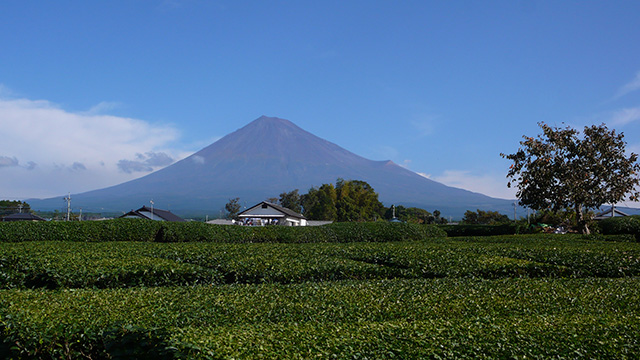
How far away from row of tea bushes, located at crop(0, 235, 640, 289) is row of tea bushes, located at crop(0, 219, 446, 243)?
19.9 ft

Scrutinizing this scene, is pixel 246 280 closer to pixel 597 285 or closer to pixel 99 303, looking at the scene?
pixel 99 303

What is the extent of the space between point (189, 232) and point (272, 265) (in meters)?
10.0

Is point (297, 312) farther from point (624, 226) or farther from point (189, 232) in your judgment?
point (624, 226)

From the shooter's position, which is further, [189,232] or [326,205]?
[326,205]

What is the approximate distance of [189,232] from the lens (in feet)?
64.2

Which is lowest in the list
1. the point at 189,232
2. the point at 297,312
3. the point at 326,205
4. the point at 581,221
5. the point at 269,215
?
the point at 297,312

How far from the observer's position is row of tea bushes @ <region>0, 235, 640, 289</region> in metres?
10.1

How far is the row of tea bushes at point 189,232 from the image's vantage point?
17969 mm

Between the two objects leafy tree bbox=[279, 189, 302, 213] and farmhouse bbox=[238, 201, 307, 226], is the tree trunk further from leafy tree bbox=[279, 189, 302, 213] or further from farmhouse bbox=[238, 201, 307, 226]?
leafy tree bbox=[279, 189, 302, 213]

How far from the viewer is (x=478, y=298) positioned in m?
7.16

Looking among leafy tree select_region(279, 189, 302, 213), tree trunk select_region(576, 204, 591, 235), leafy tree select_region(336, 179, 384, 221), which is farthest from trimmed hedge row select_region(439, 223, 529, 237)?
leafy tree select_region(279, 189, 302, 213)

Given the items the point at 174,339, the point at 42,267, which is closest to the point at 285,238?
the point at 42,267

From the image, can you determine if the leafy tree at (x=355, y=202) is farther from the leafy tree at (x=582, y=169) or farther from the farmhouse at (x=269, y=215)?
the leafy tree at (x=582, y=169)

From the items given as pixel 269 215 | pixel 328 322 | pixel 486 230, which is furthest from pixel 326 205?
pixel 328 322
